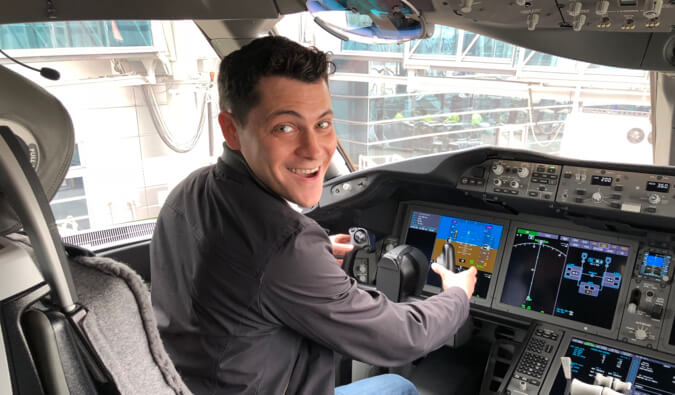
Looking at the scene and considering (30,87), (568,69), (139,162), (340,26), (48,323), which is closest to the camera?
(48,323)

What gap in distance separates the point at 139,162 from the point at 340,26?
1.55 m

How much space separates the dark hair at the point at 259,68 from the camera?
121 cm

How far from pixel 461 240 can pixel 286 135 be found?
1378 mm

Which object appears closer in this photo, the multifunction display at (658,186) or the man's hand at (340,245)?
the multifunction display at (658,186)

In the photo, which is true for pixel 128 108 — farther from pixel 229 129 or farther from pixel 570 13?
pixel 570 13

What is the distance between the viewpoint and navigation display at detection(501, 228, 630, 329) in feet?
6.66

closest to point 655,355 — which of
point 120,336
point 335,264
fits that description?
Answer: point 335,264

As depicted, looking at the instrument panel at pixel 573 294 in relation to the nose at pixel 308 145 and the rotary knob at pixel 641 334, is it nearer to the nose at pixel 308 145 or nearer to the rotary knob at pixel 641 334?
the rotary knob at pixel 641 334

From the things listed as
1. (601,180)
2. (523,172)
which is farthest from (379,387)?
(601,180)

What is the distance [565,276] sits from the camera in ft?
6.93

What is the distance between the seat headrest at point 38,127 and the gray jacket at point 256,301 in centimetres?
40

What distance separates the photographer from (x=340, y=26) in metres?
1.64

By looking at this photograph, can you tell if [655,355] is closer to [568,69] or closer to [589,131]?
[589,131]

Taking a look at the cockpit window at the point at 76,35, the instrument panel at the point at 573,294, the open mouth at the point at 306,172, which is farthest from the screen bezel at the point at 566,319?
the cockpit window at the point at 76,35
